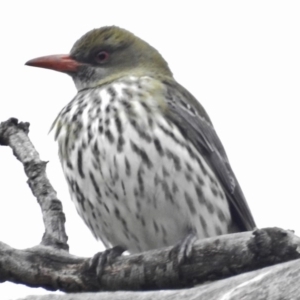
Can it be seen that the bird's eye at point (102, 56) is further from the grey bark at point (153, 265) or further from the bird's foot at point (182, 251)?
the bird's foot at point (182, 251)

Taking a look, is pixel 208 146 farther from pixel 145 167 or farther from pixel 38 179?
pixel 38 179

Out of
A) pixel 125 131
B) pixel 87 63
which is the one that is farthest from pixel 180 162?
pixel 87 63

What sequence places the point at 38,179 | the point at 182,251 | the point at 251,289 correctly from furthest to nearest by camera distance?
1. the point at 38,179
2. the point at 182,251
3. the point at 251,289

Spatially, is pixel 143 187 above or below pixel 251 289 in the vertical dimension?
above

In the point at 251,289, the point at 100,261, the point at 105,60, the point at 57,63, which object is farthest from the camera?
the point at 105,60

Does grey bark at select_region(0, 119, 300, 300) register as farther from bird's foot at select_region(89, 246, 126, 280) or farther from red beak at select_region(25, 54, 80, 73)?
red beak at select_region(25, 54, 80, 73)

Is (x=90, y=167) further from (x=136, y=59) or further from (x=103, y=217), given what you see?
(x=136, y=59)

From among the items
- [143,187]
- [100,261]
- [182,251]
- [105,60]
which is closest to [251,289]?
[182,251]

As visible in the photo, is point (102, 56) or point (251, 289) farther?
point (102, 56)
